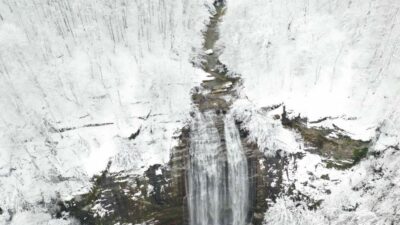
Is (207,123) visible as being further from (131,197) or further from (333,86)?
(333,86)

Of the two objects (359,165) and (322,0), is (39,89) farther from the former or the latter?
(322,0)

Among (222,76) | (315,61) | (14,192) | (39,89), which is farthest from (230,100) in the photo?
(14,192)

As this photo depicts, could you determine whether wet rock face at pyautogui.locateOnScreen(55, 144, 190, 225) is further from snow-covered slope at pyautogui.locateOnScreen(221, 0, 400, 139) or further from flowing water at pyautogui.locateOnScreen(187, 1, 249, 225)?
snow-covered slope at pyautogui.locateOnScreen(221, 0, 400, 139)

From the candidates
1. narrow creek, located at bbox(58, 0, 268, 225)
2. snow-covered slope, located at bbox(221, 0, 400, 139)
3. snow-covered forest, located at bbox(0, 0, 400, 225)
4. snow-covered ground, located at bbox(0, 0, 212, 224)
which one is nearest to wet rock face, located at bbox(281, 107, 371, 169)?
snow-covered forest, located at bbox(0, 0, 400, 225)

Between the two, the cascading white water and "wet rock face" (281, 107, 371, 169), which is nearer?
"wet rock face" (281, 107, 371, 169)

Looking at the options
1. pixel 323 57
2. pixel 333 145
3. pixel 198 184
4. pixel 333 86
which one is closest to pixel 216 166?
pixel 198 184

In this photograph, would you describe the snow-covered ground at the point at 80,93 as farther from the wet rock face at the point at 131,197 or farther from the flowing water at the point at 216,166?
the flowing water at the point at 216,166

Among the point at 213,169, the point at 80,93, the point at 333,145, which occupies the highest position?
the point at 80,93
